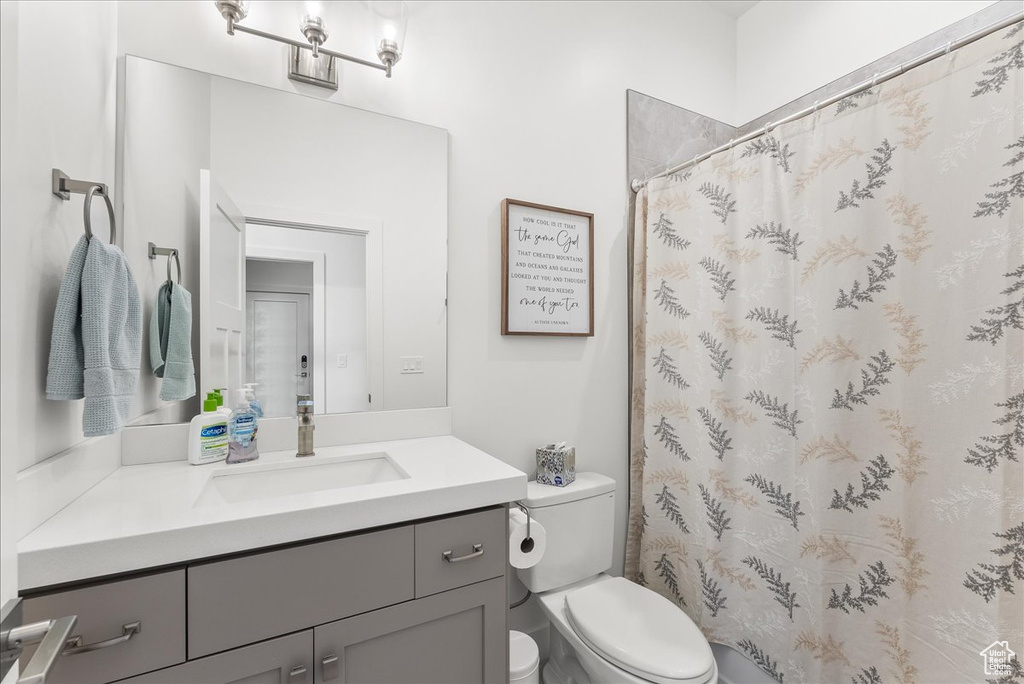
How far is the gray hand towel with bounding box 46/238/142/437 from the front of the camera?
807mm

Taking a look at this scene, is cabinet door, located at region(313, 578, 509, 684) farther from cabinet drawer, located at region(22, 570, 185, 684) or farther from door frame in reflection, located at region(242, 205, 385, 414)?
door frame in reflection, located at region(242, 205, 385, 414)

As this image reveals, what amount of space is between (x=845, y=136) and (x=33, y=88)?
181 centimetres

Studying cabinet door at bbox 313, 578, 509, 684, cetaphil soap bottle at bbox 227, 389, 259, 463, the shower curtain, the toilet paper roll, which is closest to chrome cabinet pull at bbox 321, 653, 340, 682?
cabinet door at bbox 313, 578, 509, 684

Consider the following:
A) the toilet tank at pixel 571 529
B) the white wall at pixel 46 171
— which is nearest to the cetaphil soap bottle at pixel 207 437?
the white wall at pixel 46 171

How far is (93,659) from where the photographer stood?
27.7 inches

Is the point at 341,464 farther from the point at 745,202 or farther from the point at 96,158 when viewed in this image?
the point at 745,202

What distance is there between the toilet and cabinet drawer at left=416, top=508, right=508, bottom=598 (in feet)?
1.30

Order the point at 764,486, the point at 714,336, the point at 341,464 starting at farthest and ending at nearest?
the point at 714,336, the point at 764,486, the point at 341,464

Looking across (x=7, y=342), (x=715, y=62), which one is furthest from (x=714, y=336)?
(x=7, y=342)

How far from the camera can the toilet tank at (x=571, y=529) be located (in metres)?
1.52

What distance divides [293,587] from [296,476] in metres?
0.40

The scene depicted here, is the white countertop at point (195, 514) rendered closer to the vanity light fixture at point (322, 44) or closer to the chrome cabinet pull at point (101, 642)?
the chrome cabinet pull at point (101, 642)

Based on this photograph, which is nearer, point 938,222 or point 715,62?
point 938,222

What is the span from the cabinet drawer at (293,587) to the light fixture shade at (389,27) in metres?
1.32
